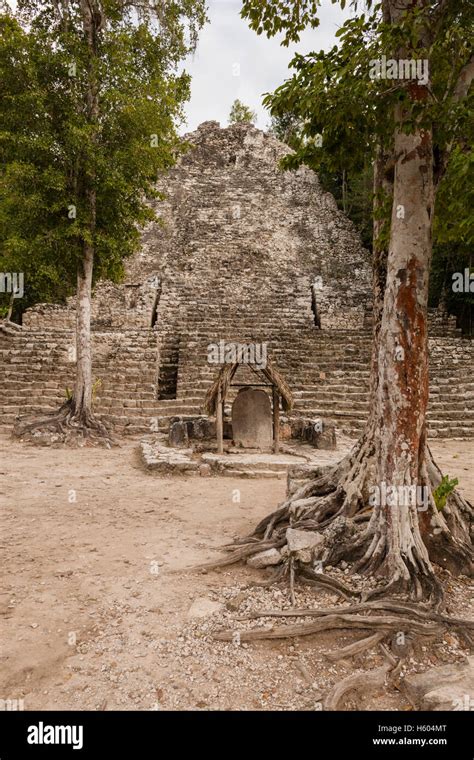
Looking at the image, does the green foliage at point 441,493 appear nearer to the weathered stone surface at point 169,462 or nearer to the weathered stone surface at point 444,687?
the weathered stone surface at point 444,687

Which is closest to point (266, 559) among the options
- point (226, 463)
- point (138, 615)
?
point (138, 615)

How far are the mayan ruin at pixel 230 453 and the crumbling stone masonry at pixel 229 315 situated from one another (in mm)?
139

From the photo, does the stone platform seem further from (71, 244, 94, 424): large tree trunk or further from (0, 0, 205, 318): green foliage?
(0, 0, 205, 318): green foliage

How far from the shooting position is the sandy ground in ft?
8.69

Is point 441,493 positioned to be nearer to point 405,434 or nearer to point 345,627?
point 405,434

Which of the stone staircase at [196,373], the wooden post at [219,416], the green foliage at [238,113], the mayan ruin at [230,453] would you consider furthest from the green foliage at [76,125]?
the green foliage at [238,113]

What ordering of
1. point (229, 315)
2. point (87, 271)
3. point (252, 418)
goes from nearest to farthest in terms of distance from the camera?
point (252, 418)
point (87, 271)
point (229, 315)

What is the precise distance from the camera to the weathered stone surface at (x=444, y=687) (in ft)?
7.89

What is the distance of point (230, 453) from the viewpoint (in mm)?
8852

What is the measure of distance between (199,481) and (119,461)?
77.4 inches

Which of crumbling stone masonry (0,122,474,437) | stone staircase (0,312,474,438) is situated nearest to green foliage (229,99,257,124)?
crumbling stone masonry (0,122,474,437)

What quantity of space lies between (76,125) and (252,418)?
6993 millimetres
